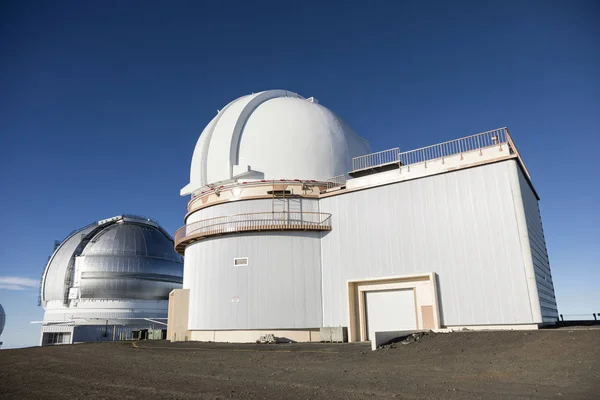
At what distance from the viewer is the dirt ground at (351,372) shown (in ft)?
23.2

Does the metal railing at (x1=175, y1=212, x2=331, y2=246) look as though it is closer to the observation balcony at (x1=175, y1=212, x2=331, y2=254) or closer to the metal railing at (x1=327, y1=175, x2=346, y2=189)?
the observation balcony at (x1=175, y1=212, x2=331, y2=254)

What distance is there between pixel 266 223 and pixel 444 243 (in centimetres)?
856

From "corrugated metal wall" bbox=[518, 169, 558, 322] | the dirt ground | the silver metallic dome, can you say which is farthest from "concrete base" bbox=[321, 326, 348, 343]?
the silver metallic dome

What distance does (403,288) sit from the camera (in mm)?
18125

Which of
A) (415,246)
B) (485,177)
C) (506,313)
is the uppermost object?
(485,177)

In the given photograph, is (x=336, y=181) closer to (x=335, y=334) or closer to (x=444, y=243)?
(x=444, y=243)

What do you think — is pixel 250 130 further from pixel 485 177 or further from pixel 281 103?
pixel 485 177

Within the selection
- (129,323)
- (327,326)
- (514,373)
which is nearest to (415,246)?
(327,326)

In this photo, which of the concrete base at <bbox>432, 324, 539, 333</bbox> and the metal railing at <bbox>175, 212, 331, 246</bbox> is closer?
the concrete base at <bbox>432, 324, 539, 333</bbox>

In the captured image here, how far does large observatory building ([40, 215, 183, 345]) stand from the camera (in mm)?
37500

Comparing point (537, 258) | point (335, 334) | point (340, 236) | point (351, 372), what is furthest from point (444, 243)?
point (351, 372)

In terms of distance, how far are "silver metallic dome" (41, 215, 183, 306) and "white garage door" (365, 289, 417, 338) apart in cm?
2697

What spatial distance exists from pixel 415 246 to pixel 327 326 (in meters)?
5.66

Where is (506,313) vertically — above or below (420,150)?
below
